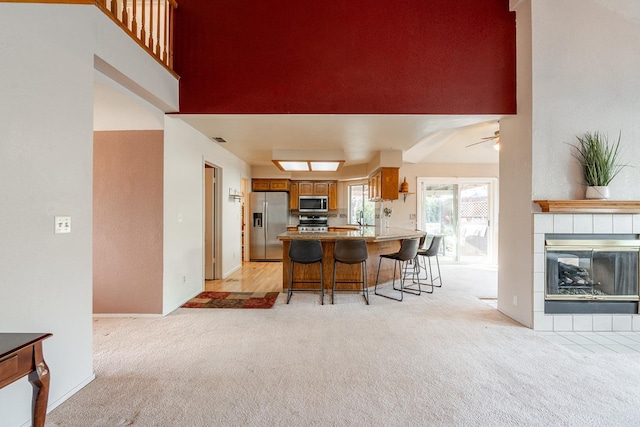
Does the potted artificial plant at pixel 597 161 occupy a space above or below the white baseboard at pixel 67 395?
above

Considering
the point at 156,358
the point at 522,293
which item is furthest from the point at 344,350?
the point at 522,293

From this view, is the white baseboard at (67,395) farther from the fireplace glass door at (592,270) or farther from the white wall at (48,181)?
the fireplace glass door at (592,270)

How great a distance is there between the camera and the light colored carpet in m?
1.76

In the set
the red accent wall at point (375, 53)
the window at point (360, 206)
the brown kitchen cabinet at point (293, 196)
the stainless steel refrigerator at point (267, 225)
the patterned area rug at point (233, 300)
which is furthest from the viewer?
the brown kitchen cabinet at point (293, 196)

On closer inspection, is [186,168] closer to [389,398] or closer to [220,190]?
[220,190]

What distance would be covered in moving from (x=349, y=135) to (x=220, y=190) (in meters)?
2.49

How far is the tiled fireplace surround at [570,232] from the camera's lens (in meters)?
3.09

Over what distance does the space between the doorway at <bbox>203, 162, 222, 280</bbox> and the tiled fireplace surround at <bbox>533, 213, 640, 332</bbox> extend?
464 cm

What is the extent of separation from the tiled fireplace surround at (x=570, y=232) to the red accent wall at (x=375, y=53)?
1.31 metres

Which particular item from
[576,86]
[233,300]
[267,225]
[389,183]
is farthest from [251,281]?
[576,86]

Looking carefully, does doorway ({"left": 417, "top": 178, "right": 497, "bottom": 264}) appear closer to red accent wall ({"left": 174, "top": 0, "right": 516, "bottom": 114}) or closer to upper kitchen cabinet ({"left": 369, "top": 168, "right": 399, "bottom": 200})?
upper kitchen cabinet ({"left": 369, "top": 168, "right": 399, "bottom": 200})

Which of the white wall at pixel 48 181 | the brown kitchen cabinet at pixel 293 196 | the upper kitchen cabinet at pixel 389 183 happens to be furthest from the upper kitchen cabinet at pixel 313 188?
the white wall at pixel 48 181

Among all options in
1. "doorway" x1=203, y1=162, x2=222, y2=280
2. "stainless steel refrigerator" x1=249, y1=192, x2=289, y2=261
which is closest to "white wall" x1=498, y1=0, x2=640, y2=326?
"doorway" x1=203, y1=162, x2=222, y2=280

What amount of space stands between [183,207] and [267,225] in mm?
3540
